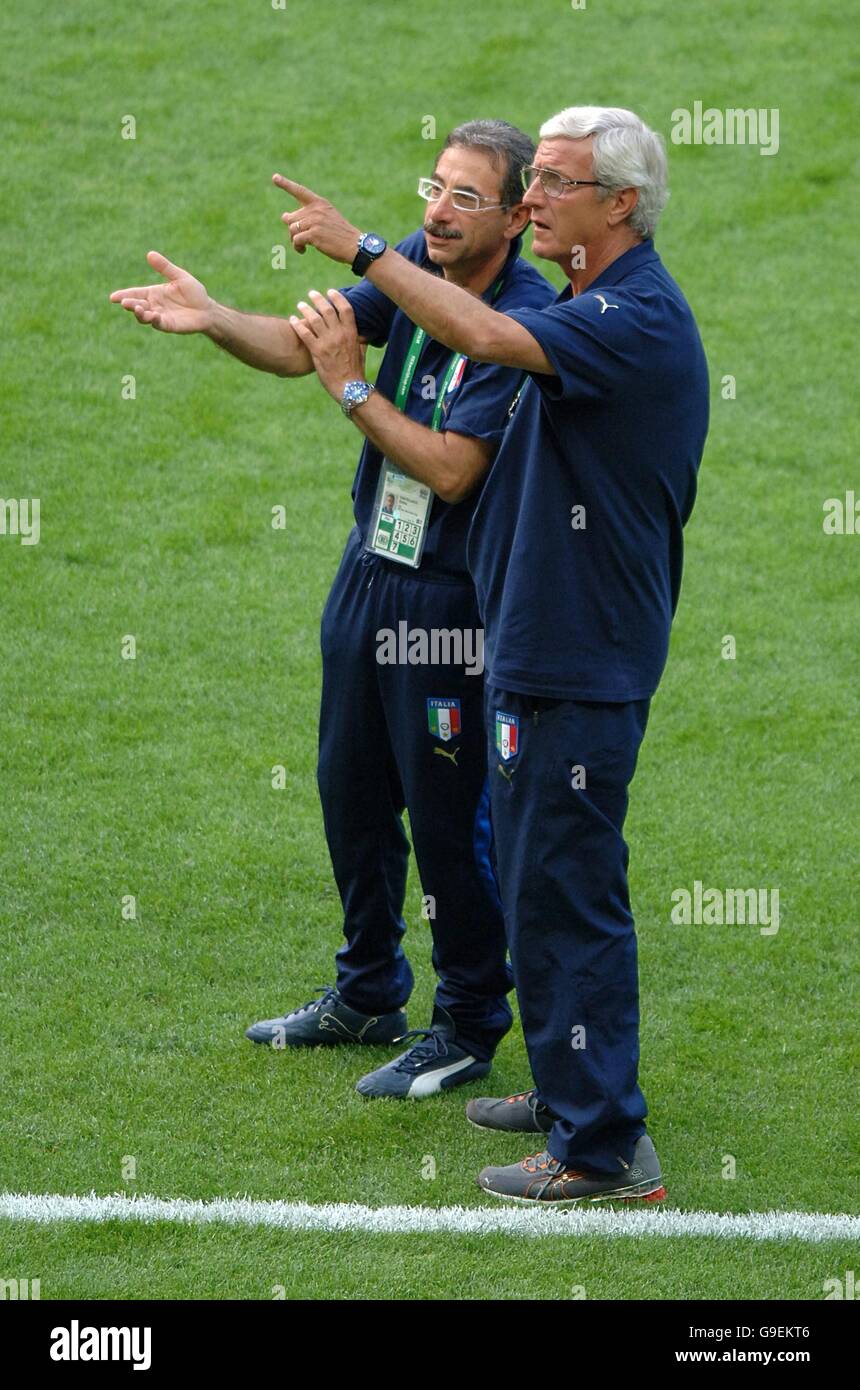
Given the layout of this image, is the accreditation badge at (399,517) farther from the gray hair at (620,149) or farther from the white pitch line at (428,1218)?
the white pitch line at (428,1218)

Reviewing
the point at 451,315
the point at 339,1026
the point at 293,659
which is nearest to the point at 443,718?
the point at 339,1026

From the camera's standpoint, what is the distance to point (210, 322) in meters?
4.70

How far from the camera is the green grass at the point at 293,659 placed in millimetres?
4773

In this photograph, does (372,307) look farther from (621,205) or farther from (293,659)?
(293,659)

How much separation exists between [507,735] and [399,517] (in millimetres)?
748

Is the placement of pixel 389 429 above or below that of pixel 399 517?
above

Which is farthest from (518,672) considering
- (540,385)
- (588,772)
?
(540,385)

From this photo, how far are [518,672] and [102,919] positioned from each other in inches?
87.4

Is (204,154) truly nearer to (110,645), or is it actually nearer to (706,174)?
(706,174)

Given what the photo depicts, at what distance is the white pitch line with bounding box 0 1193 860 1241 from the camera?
4.45 metres

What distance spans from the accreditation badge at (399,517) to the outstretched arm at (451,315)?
2.55ft

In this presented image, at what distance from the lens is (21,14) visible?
42.3 feet

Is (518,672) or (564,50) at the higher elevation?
(564,50)
